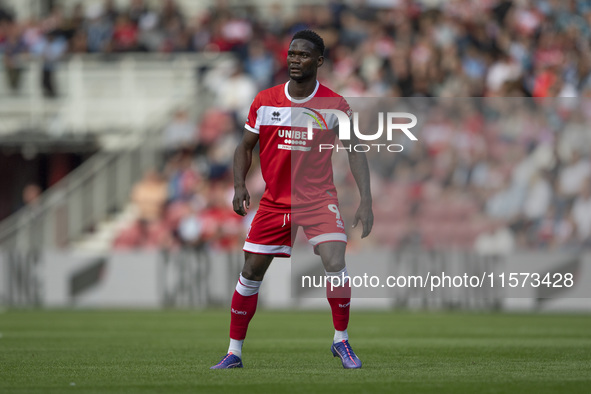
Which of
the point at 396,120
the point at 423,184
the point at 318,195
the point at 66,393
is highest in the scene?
the point at 396,120

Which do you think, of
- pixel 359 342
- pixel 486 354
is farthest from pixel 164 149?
pixel 486 354

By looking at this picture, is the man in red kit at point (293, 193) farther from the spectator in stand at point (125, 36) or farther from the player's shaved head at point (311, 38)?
the spectator in stand at point (125, 36)

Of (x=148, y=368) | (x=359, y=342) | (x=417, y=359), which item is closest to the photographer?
(x=148, y=368)

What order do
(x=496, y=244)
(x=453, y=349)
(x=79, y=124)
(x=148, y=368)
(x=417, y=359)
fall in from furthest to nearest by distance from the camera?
(x=79, y=124) < (x=496, y=244) < (x=453, y=349) < (x=417, y=359) < (x=148, y=368)

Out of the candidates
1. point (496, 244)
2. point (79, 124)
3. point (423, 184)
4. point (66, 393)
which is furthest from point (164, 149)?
point (66, 393)

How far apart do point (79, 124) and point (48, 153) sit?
5.25ft

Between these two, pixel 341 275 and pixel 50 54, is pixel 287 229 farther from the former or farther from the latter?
pixel 50 54

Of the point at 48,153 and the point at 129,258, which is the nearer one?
the point at 129,258

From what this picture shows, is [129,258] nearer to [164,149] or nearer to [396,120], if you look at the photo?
[164,149]

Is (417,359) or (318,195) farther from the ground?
(318,195)

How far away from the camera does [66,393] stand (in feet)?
21.9

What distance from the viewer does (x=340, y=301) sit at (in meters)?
8.23

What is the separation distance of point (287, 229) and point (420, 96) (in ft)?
39.9

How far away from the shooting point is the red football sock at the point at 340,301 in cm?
820
